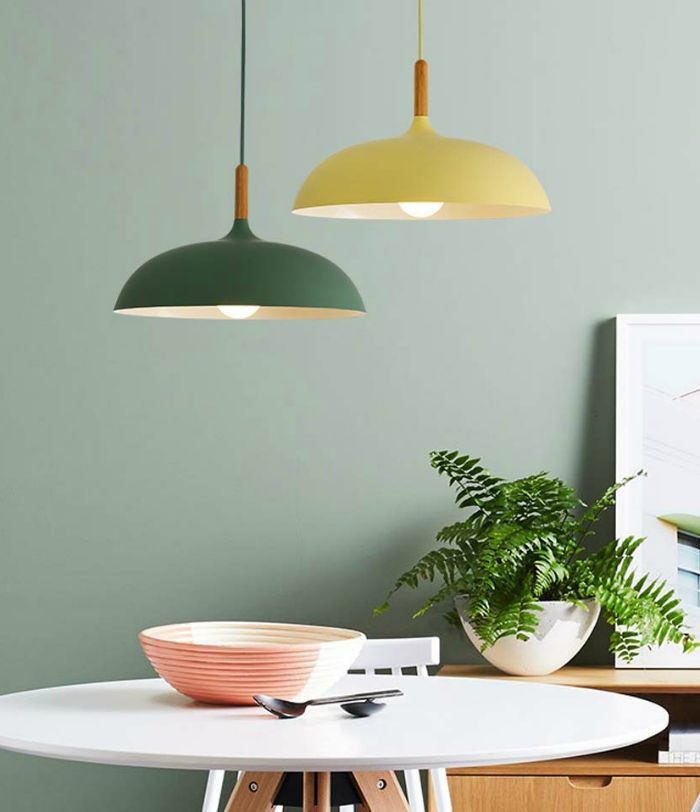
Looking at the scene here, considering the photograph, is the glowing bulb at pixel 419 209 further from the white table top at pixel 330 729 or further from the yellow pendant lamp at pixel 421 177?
the white table top at pixel 330 729

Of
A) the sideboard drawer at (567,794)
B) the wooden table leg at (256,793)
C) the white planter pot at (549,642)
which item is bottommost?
the sideboard drawer at (567,794)

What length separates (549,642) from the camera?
338cm

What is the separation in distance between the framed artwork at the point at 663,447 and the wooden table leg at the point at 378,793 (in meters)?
1.49

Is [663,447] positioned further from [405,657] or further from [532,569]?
Answer: [405,657]

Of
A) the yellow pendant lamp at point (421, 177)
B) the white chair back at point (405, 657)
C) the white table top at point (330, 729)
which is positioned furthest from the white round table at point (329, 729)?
the yellow pendant lamp at point (421, 177)

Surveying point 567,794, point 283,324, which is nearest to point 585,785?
point 567,794

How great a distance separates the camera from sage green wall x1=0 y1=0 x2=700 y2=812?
381 cm

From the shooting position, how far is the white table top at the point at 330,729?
74.6 inches

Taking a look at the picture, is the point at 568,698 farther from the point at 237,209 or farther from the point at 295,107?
the point at 295,107

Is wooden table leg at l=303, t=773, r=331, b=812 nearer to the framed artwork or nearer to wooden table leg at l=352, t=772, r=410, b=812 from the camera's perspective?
wooden table leg at l=352, t=772, r=410, b=812

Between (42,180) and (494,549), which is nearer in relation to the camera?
(494,549)

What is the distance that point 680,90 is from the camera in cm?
381

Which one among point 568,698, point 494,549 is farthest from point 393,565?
point 568,698

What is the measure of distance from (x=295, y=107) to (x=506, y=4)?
65cm
